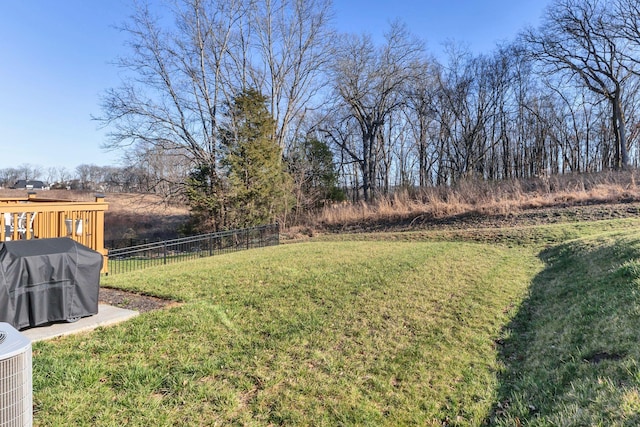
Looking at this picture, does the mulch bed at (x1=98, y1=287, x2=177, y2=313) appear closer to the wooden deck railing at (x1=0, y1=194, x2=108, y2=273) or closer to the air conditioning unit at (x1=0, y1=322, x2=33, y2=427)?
the wooden deck railing at (x1=0, y1=194, x2=108, y2=273)

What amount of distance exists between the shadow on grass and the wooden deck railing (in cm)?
726

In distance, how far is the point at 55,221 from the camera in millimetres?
6676

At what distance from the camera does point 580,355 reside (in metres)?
3.06

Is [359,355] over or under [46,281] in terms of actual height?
under

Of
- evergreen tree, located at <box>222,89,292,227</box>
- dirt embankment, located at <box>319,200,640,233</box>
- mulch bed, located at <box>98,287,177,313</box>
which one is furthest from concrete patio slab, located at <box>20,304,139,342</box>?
dirt embankment, located at <box>319,200,640,233</box>

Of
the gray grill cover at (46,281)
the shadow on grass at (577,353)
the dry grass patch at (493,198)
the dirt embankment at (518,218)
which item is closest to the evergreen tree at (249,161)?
the dry grass patch at (493,198)

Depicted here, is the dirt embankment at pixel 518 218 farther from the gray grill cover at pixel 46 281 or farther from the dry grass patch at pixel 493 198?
the gray grill cover at pixel 46 281

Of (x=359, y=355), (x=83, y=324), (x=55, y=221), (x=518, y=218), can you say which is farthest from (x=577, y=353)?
(x=518, y=218)

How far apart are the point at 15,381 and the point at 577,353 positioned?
13.2 ft

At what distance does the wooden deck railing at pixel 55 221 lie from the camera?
5.97m

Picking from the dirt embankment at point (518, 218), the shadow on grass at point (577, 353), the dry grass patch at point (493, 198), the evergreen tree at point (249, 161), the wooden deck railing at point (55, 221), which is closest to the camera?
the shadow on grass at point (577, 353)

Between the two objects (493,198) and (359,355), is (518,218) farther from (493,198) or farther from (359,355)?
(359,355)

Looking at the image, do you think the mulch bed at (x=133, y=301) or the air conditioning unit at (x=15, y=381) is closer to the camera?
the air conditioning unit at (x=15, y=381)

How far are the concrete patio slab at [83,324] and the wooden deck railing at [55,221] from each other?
3.06 meters
